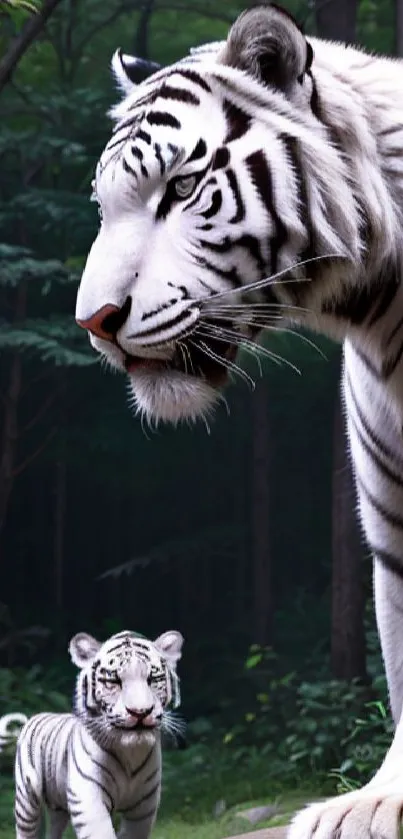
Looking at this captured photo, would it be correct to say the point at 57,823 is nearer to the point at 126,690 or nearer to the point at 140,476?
the point at 126,690

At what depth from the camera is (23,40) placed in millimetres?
4512

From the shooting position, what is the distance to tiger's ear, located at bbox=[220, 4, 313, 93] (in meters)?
1.06

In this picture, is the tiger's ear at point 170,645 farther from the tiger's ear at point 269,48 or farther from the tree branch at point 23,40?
the tree branch at point 23,40

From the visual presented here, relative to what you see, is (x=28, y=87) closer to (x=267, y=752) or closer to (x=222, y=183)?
(x=267, y=752)

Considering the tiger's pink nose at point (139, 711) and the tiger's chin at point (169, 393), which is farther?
the tiger's pink nose at point (139, 711)

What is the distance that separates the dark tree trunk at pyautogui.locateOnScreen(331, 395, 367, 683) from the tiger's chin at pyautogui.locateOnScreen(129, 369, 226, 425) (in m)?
3.93

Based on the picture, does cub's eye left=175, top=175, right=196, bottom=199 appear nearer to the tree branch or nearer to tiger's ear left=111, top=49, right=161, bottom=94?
tiger's ear left=111, top=49, right=161, bottom=94

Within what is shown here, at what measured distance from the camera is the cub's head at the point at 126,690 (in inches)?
96.8

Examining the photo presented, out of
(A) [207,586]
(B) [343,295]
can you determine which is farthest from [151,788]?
(A) [207,586]

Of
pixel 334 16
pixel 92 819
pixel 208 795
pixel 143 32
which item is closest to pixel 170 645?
pixel 92 819

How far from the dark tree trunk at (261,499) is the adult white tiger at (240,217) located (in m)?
4.67

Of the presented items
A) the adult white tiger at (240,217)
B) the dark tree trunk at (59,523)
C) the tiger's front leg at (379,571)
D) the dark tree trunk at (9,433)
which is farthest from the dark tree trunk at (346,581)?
the adult white tiger at (240,217)

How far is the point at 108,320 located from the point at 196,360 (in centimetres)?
10

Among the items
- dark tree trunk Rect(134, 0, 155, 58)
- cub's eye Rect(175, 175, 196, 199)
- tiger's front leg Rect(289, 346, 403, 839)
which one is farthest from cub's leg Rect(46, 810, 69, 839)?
dark tree trunk Rect(134, 0, 155, 58)
